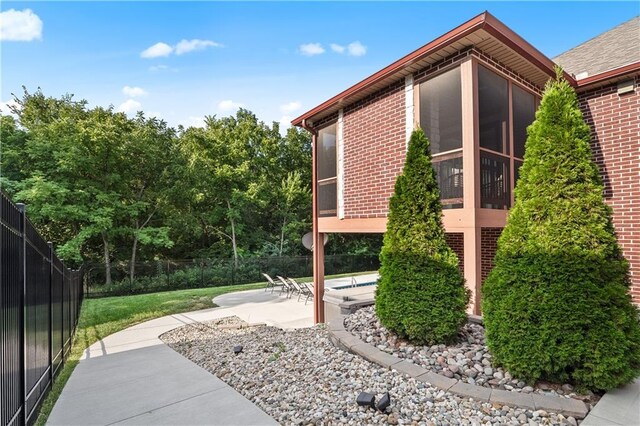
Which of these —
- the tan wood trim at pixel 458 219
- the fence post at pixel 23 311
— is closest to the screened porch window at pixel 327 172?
the tan wood trim at pixel 458 219

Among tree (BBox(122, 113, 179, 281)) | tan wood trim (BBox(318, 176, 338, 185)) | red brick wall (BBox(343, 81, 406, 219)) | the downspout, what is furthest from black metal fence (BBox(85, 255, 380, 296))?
red brick wall (BBox(343, 81, 406, 219))

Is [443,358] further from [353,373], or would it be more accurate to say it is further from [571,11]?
[571,11]

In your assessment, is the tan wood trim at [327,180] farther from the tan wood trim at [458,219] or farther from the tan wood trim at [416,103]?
the tan wood trim at [458,219]

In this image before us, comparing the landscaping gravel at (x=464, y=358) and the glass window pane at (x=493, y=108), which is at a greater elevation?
the glass window pane at (x=493, y=108)

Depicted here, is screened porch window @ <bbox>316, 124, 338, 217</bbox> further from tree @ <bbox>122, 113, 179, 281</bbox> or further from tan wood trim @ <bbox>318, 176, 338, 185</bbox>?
tree @ <bbox>122, 113, 179, 281</bbox>

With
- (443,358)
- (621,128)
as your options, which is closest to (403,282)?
(443,358)

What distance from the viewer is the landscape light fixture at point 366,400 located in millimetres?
3068

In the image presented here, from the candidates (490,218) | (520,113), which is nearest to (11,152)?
(490,218)

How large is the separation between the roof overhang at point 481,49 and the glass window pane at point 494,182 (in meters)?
1.64

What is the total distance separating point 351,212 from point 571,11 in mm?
7082

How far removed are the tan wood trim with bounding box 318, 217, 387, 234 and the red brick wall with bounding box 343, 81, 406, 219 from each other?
0.12 m

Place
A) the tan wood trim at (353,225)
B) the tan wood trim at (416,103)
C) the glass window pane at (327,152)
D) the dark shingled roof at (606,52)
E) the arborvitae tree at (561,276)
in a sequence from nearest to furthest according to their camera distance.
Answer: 1. the arborvitae tree at (561,276)
2. the tan wood trim at (416,103)
3. the tan wood trim at (353,225)
4. the dark shingled roof at (606,52)
5. the glass window pane at (327,152)

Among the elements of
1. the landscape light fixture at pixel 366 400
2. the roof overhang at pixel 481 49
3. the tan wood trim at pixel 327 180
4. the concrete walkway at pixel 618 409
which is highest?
the roof overhang at pixel 481 49

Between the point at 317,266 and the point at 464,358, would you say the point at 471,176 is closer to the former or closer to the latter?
the point at 464,358
